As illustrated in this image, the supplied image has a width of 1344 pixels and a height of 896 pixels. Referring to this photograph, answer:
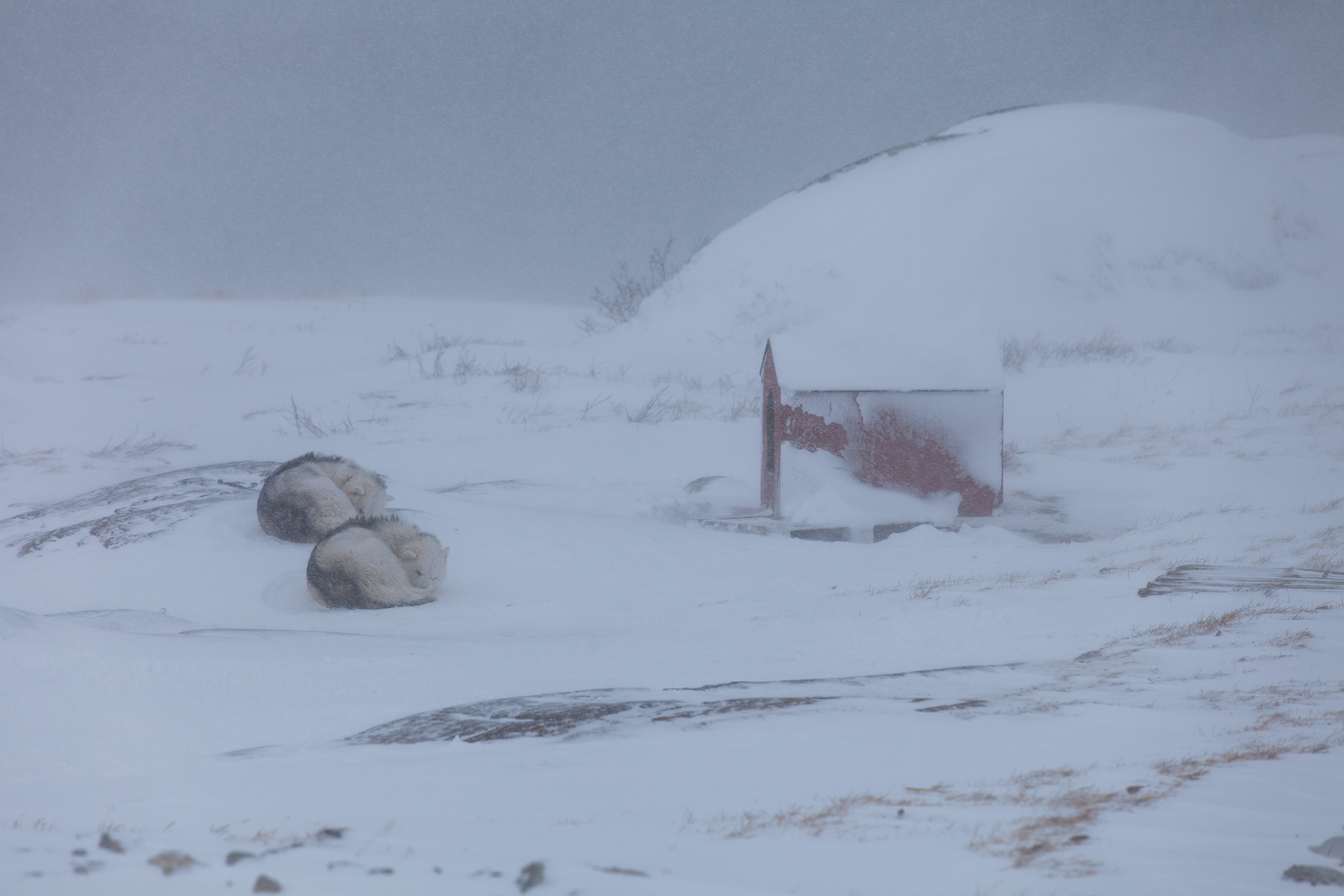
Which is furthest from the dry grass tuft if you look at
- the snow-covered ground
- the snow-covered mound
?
the snow-covered mound

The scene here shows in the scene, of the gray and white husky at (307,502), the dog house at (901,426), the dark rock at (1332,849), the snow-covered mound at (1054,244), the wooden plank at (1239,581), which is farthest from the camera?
the snow-covered mound at (1054,244)

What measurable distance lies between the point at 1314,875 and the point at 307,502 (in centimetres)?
823

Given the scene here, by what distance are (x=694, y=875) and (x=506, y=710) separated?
2.21 meters

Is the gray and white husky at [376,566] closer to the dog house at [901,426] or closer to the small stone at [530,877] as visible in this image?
the dog house at [901,426]

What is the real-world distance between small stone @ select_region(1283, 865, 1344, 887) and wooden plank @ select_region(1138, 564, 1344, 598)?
4.52 meters

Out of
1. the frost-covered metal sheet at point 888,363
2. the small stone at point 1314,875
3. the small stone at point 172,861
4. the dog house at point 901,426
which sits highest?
the frost-covered metal sheet at point 888,363

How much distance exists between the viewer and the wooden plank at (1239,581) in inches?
249

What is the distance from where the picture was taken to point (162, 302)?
42.9 m

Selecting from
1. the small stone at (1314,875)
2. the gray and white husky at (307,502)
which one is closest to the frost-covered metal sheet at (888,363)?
the gray and white husky at (307,502)

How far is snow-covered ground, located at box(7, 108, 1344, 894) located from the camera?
7.68 ft

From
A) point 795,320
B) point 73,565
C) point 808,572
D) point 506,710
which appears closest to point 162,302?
point 795,320

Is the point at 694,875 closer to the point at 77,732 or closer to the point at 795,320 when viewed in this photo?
the point at 77,732

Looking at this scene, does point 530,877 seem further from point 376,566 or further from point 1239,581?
point 1239,581

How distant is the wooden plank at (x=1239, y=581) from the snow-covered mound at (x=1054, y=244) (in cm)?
1961
